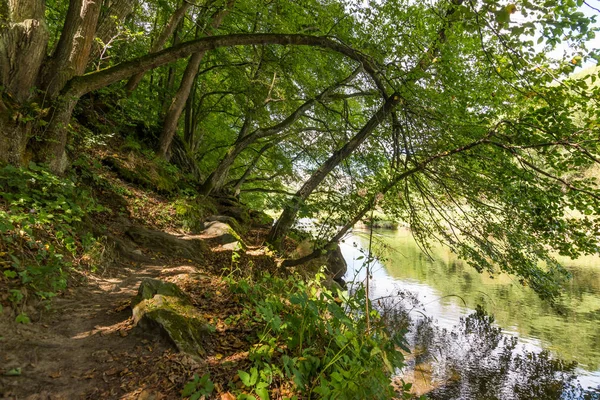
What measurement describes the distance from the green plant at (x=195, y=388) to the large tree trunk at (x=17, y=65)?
150 inches

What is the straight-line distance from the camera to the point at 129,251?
5.31m

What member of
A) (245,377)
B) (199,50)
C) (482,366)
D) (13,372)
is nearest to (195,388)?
(245,377)

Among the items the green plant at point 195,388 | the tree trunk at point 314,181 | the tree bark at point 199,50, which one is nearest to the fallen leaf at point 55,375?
the green plant at point 195,388

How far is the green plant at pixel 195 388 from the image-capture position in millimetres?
2398

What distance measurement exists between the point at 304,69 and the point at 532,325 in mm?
9612

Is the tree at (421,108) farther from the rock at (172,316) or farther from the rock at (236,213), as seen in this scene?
the rock at (236,213)

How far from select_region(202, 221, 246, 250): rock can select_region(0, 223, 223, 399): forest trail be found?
3.22 metres

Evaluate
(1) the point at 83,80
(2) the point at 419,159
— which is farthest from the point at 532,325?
(1) the point at 83,80

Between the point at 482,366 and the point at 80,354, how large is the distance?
23.9 feet

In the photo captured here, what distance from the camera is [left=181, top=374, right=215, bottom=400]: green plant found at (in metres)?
2.40

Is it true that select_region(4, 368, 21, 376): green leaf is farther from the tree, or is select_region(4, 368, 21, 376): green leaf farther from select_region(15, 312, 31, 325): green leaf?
the tree

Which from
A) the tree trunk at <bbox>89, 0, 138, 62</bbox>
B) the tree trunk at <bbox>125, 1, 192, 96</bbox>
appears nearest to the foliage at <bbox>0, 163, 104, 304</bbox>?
the tree trunk at <bbox>89, 0, 138, 62</bbox>

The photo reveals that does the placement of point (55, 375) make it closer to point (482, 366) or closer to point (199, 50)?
point (199, 50)

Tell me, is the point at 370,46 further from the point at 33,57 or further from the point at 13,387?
the point at 13,387
